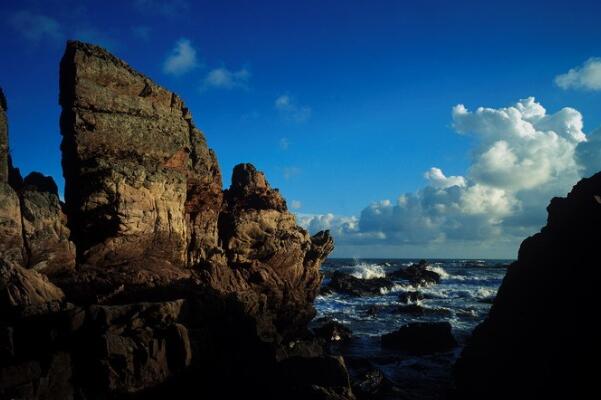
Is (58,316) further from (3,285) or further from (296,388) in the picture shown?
(296,388)

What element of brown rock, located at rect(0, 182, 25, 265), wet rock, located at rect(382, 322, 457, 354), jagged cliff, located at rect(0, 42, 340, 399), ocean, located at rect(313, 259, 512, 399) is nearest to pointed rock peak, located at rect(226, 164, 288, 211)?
jagged cliff, located at rect(0, 42, 340, 399)

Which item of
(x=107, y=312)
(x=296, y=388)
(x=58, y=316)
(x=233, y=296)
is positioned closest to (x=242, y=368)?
(x=296, y=388)

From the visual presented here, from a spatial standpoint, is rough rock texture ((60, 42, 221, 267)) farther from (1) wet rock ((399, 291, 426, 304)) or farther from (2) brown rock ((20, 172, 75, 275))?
(1) wet rock ((399, 291, 426, 304))

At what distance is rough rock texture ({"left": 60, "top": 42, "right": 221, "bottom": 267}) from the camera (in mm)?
22047

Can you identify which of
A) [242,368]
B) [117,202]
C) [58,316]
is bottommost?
[242,368]

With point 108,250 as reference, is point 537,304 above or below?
below

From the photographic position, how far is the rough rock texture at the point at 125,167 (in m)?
22.0

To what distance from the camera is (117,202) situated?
22.0 metres

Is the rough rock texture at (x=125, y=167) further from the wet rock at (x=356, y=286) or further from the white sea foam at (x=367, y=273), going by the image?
the white sea foam at (x=367, y=273)

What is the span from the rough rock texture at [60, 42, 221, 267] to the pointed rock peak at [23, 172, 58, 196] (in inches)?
33.4

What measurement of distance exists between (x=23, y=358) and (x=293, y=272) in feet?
62.8

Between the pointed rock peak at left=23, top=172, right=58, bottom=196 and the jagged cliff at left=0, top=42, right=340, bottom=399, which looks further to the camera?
the pointed rock peak at left=23, top=172, right=58, bottom=196

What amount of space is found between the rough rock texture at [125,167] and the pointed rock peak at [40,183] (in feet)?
2.78

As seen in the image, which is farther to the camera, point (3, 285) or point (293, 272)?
point (293, 272)
